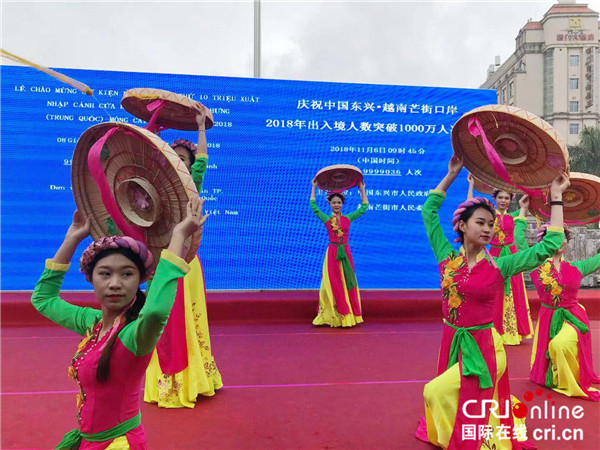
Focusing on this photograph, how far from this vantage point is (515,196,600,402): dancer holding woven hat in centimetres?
299

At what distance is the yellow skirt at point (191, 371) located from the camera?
2686 mm

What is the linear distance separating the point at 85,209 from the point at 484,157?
5.84 feet

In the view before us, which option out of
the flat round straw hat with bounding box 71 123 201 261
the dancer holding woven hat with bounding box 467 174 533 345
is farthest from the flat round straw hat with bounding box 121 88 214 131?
the dancer holding woven hat with bounding box 467 174 533 345

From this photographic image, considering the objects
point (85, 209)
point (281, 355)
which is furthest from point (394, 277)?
point (85, 209)

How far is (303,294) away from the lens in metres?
5.70

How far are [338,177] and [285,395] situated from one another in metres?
2.76

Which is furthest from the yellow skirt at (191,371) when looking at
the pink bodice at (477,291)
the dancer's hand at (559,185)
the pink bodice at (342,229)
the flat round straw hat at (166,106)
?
the pink bodice at (342,229)

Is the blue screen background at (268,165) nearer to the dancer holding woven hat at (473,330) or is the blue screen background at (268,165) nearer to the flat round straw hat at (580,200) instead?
the flat round straw hat at (580,200)

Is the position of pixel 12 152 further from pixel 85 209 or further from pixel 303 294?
pixel 85 209

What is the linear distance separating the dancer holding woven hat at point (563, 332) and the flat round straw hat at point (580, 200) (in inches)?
8.1

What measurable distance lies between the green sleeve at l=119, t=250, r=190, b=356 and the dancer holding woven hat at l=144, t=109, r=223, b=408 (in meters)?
1.58

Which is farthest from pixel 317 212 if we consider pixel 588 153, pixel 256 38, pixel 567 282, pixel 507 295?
pixel 588 153

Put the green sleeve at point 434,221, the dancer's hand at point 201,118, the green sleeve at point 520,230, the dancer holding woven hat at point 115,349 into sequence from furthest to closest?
the green sleeve at point 520,230, the dancer's hand at point 201,118, the green sleeve at point 434,221, the dancer holding woven hat at point 115,349

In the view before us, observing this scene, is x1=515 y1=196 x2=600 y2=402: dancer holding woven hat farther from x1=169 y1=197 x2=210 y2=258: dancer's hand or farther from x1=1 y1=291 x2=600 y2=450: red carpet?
x1=169 y1=197 x2=210 y2=258: dancer's hand
